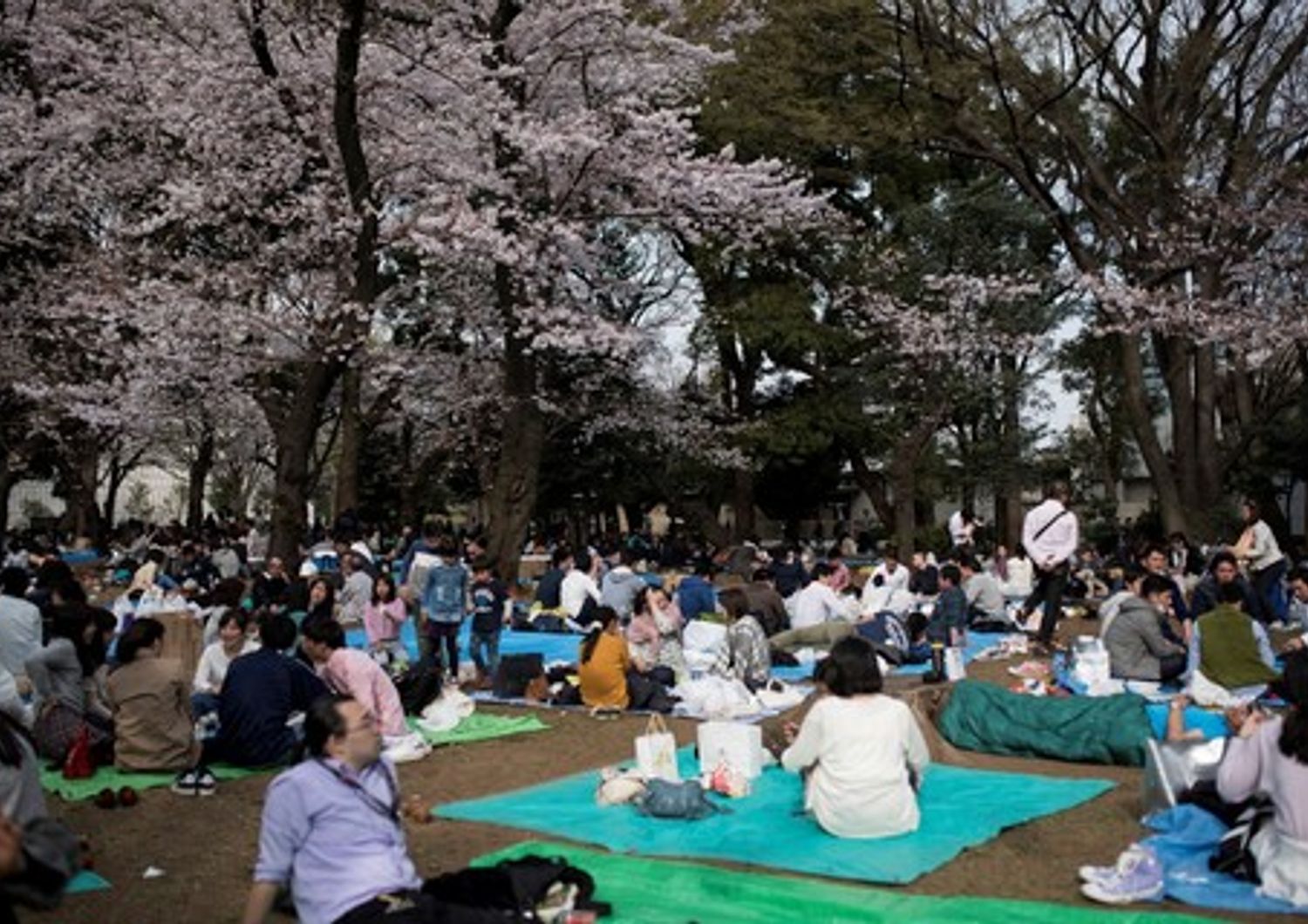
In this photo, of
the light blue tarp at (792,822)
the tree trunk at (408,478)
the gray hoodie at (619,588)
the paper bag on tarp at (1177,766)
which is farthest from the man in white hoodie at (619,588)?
the tree trunk at (408,478)

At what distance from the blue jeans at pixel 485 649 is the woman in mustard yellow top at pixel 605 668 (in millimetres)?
1938

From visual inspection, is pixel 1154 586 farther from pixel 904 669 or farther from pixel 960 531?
pixel 960 531

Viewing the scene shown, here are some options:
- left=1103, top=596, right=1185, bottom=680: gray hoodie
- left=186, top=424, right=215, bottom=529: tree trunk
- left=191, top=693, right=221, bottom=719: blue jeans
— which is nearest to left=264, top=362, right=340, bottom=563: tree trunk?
left=191, top=693, right=221, bottom=719: blue jeans

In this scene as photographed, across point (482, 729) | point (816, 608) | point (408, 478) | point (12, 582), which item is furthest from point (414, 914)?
point (408, 478)

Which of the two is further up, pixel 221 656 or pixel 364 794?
pixel 221 656

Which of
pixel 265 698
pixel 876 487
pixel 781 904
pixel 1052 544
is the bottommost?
pixel 781 904

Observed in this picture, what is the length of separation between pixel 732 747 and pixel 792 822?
0.97 meters

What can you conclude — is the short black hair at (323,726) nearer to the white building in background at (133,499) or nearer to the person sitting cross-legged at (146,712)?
the person sitting cross-legged at (146,712)

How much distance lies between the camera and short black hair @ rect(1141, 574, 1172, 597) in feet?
34.2

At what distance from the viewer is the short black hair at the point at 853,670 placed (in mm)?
6422

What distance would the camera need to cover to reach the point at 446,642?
12219mm

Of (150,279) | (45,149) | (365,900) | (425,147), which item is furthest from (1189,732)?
(45,149)

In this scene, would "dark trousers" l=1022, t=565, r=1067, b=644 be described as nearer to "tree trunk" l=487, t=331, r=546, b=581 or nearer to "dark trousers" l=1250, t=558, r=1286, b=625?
"dark trousers" l=1250, t=558, r=1286, b=625

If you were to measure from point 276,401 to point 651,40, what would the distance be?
872 cm
